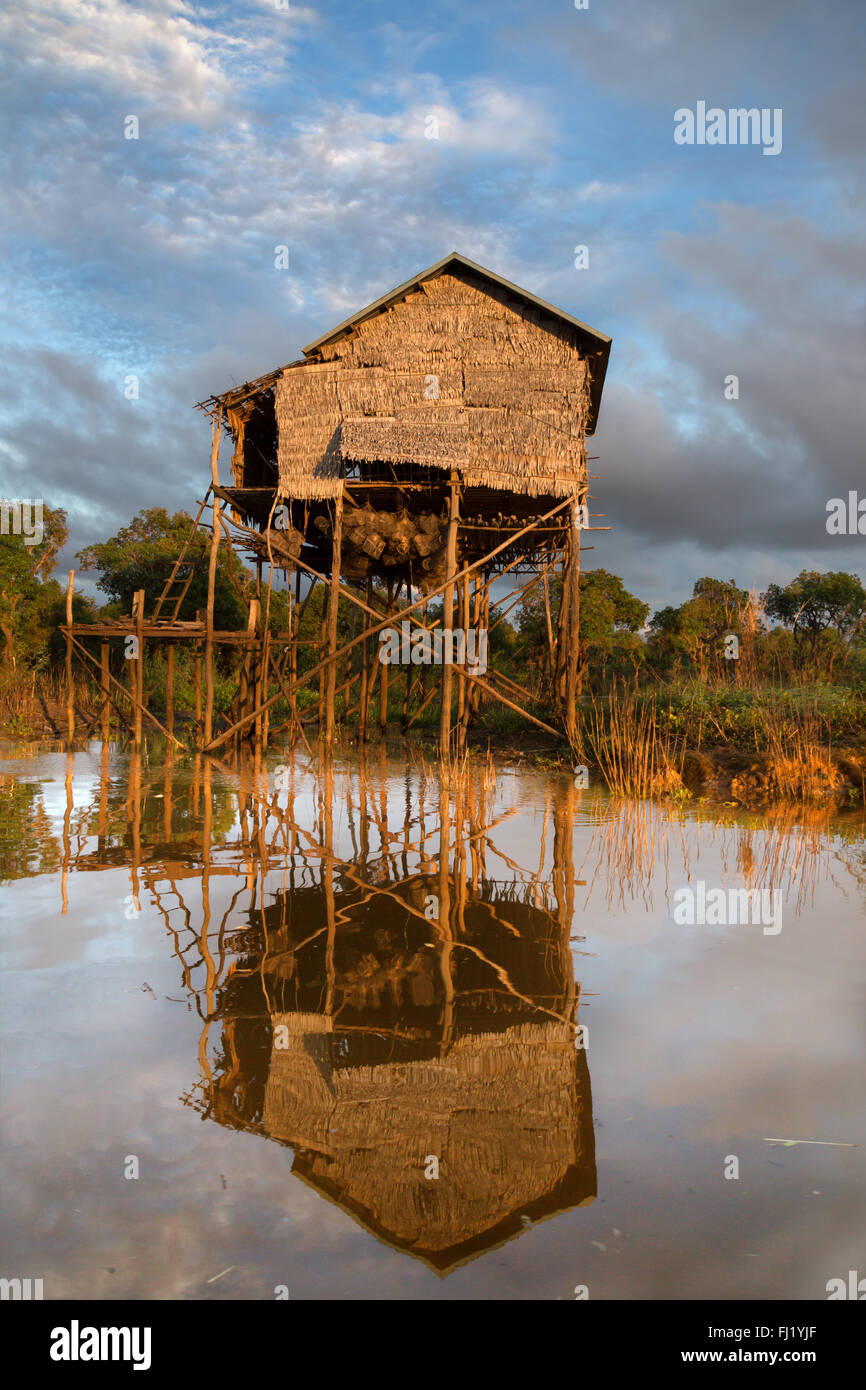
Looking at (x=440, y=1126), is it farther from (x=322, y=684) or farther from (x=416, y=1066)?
(x=322, y=684)

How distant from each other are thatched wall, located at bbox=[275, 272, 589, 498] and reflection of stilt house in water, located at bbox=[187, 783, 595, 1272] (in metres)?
10.1

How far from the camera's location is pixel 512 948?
472 centimetres

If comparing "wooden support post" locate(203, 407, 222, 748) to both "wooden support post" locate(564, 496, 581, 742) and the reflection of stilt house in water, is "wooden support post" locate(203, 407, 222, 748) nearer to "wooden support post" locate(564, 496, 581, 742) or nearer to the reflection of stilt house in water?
"wooden support post" locate(564, 496, 581, 742)

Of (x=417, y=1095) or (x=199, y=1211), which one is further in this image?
(x=417, y=1095)

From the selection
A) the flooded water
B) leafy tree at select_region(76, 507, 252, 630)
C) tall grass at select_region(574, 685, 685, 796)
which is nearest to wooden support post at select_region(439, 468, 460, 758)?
tall grass at select_region(574, 685, 685, 796)

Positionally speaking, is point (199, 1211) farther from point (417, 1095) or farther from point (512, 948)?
point (512, 948)

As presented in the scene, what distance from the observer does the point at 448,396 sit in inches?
558

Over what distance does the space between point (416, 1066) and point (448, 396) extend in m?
12.7

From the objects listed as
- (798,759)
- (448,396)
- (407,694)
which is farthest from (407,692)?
(798,759)

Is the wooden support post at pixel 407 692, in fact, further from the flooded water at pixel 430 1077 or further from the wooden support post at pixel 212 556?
the flooded water at pixel 430 1077

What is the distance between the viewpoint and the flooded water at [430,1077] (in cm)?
225

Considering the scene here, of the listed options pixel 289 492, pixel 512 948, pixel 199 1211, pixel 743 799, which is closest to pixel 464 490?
pixel 289 492

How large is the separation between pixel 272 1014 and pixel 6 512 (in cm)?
2946

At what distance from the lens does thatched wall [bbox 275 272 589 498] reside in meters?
13.9
